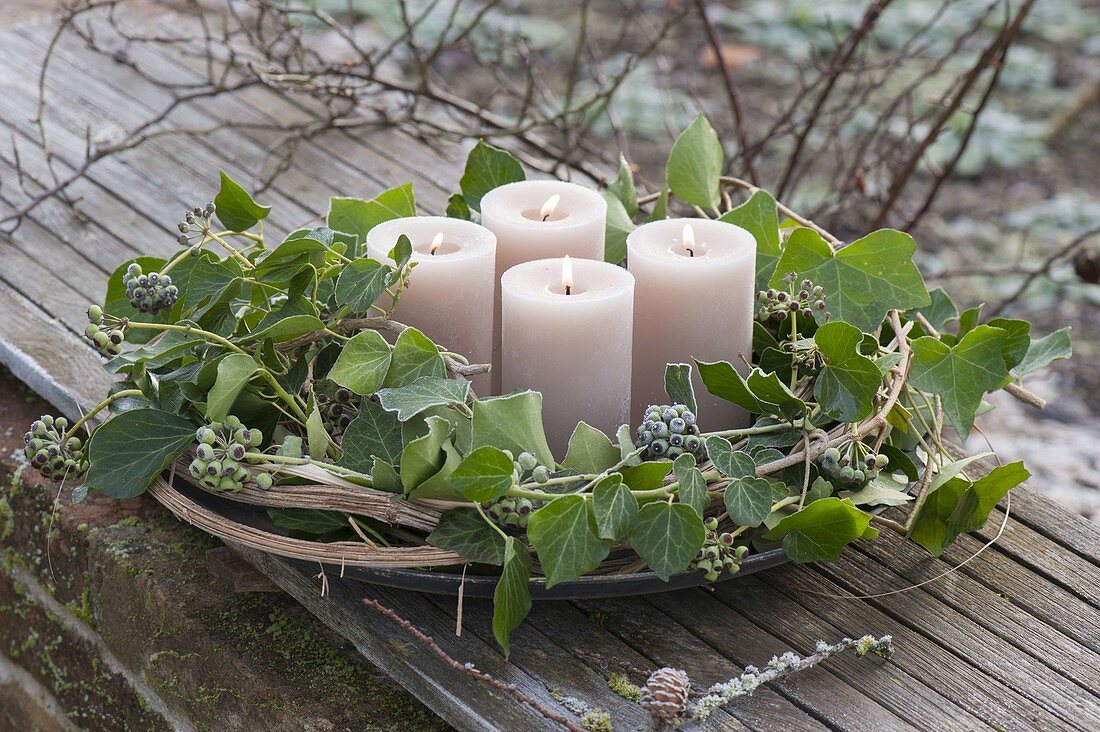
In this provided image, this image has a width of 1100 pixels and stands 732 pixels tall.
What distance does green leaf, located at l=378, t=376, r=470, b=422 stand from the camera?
2.40 ft

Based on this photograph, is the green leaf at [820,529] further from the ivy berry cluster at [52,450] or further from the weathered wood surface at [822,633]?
the ivy berry cluster at [52,450]

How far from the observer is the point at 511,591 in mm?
722

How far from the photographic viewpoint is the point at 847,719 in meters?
0.74

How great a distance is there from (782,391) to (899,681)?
210 mm

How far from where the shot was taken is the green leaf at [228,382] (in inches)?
30.2

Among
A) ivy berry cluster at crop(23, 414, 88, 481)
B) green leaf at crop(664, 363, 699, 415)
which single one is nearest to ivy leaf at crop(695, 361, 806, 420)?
green leaf at crop(664, 363, 699, 415)

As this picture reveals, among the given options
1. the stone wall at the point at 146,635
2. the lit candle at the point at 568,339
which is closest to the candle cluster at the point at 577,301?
the lit candle at the point at 568,339

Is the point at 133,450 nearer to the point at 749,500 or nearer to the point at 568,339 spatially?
the point at 568,339

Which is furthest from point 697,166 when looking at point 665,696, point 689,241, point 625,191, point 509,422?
point 665,696

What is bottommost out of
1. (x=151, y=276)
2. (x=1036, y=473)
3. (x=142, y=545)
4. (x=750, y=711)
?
(x=1036, y=473)

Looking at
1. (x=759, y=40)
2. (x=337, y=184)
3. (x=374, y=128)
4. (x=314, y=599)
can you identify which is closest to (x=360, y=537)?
(x=314, y=599)

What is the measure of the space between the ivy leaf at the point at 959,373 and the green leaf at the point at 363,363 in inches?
15.2

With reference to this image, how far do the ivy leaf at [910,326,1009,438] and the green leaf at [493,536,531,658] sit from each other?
1.07ft

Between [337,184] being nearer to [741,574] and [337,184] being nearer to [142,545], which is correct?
[142,545]
